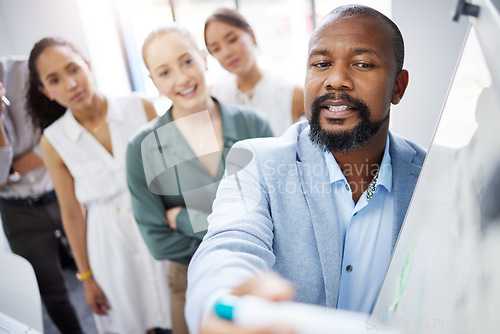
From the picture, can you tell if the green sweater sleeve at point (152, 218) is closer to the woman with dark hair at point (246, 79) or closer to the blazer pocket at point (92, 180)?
the blazer pocket at point (92, 180)

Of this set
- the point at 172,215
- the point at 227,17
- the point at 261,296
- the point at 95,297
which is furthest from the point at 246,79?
the point at 261,296

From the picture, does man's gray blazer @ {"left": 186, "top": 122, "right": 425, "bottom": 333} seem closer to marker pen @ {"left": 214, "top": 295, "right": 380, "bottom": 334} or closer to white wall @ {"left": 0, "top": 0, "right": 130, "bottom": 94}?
marker pen @ {"left": 214, "top": 295, "right": 380, "bottom": 334}

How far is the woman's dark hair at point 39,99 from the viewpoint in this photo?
0.94 metres

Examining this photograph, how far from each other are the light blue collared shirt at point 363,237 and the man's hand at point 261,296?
375mm

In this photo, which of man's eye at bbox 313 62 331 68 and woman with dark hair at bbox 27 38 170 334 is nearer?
man's eye at bbox 313 62 331 68

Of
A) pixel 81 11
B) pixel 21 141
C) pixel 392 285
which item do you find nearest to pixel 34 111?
pixel 21 141

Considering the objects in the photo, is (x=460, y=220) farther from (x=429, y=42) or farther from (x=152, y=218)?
(x=152, y=218)

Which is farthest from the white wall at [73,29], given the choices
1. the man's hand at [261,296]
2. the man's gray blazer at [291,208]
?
the man's hand at [261,296]

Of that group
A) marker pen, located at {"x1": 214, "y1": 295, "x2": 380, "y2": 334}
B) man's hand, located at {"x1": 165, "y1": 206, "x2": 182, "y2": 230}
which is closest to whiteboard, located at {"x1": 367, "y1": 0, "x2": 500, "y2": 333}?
marker pen, located at {"x1": 214, "y1": 295, "x2": 380, "y2": 334}

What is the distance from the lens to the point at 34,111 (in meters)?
1.06

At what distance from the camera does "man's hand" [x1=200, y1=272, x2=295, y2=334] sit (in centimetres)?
22

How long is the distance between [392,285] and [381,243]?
0.63ft

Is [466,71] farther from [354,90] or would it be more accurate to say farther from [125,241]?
[125,241]

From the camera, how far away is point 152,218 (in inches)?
35.4
